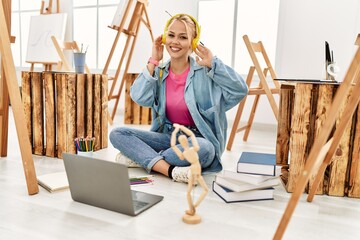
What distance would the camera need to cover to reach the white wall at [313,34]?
121 inches

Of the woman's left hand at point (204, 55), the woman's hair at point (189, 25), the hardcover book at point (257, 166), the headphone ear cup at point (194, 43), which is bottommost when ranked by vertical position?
the hardcover book at point (257, 166)

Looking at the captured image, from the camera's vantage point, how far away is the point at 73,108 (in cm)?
220

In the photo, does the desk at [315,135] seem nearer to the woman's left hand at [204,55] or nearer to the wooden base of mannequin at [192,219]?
the woman's left hand at [204,55]

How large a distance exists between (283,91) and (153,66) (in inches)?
28.7

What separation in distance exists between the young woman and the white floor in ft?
0.77

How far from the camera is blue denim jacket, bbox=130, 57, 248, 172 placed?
1844mm

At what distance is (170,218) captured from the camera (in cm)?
133

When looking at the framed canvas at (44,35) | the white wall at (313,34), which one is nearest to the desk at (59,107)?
the white wall at (313,34)

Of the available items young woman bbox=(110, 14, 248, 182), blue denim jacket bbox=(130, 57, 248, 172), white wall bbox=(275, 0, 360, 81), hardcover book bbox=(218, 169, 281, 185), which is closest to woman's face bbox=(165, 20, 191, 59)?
young woman bbox=(110, 14, 248, 182)

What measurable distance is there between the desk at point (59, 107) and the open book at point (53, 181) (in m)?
0.46

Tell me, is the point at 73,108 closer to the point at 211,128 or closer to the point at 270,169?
the point at 211,128

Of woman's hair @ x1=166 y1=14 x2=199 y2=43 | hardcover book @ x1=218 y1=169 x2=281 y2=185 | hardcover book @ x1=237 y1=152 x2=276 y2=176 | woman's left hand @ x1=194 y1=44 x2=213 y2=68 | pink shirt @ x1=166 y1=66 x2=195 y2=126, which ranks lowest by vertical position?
hardcover book @ x1=218 y1=169 x2=281 y2=185

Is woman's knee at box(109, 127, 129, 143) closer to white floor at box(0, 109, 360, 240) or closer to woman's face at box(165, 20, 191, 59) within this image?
white floor at box(0, 109, 360, 240)

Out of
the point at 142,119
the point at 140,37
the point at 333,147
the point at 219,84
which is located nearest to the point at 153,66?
the point at 219,84
